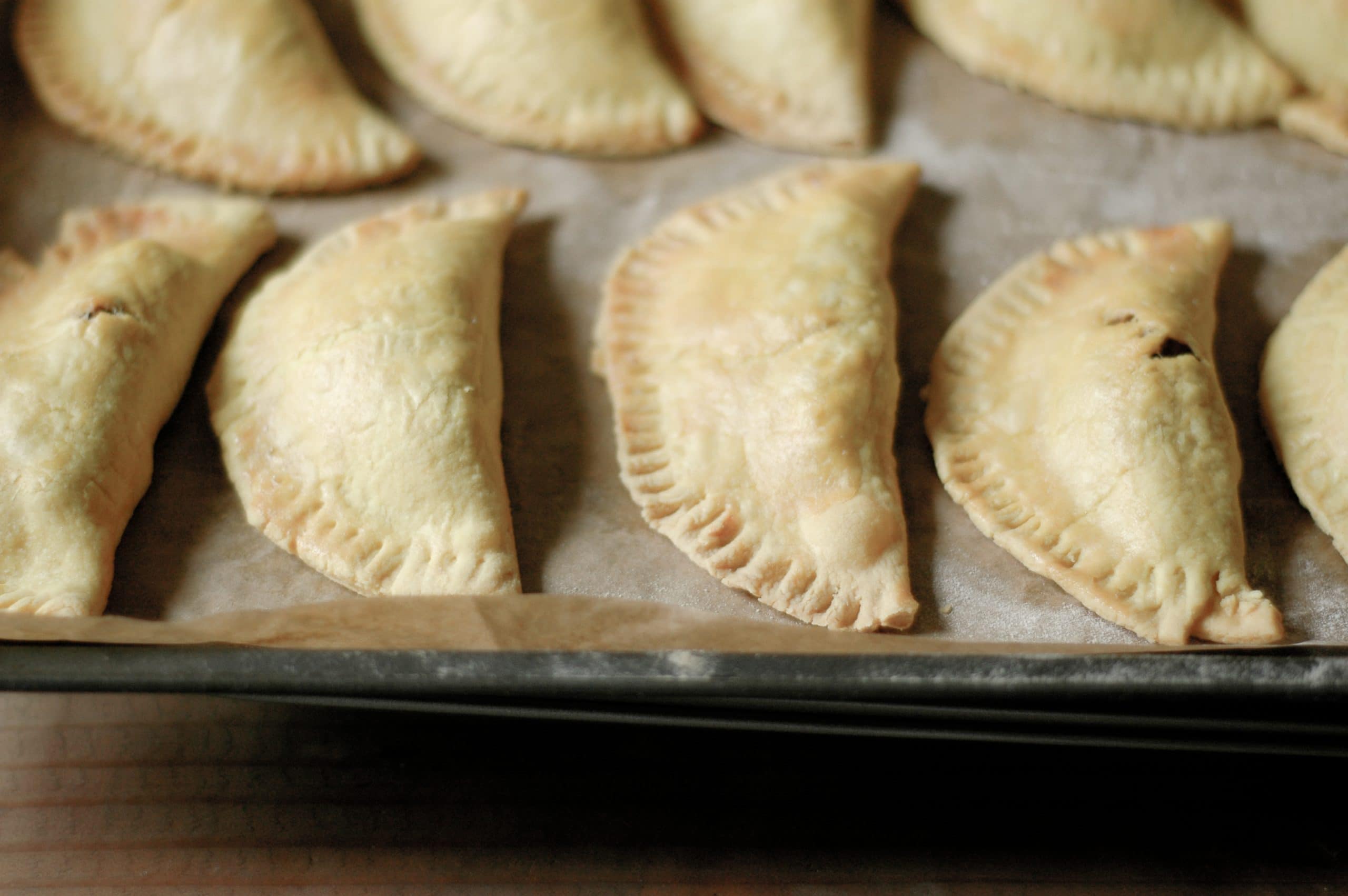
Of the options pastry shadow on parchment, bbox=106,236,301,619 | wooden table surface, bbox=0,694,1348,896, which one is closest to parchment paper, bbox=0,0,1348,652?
pastry shadow on parchment, bbox=106,236,301,619

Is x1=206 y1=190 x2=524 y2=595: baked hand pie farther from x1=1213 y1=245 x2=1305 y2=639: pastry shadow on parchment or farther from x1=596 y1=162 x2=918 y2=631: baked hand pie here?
x1=1213 y1=245 x2=1305 y2=639: pastry shadow on parchment

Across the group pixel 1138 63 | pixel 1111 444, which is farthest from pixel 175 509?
pixel 1138 63

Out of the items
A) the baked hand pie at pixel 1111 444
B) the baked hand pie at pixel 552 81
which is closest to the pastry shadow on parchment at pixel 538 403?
the baked hand pie at pixel 552 81

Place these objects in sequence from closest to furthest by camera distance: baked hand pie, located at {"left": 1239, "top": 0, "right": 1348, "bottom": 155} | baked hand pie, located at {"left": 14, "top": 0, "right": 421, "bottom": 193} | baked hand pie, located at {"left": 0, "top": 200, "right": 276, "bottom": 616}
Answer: baked hand pie, located at {"left": 0, "top": 200, "right": 276, "bottom": 616} < baked hand pie, located at {"left": 14, "top": 0, "right": 421, "bottom": 193} < baked hand pie, located at {"left": 1239, "top": 0, "right": 1348, "bottom": 155}

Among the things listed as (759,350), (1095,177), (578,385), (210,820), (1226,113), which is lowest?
(210,820)

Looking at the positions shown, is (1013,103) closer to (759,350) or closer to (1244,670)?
(759,350)

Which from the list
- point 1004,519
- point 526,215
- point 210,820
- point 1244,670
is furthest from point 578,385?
point 1244,670

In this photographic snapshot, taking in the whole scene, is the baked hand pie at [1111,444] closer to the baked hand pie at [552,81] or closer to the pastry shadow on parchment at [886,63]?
the pastry shadow on parchment at [886,63]
